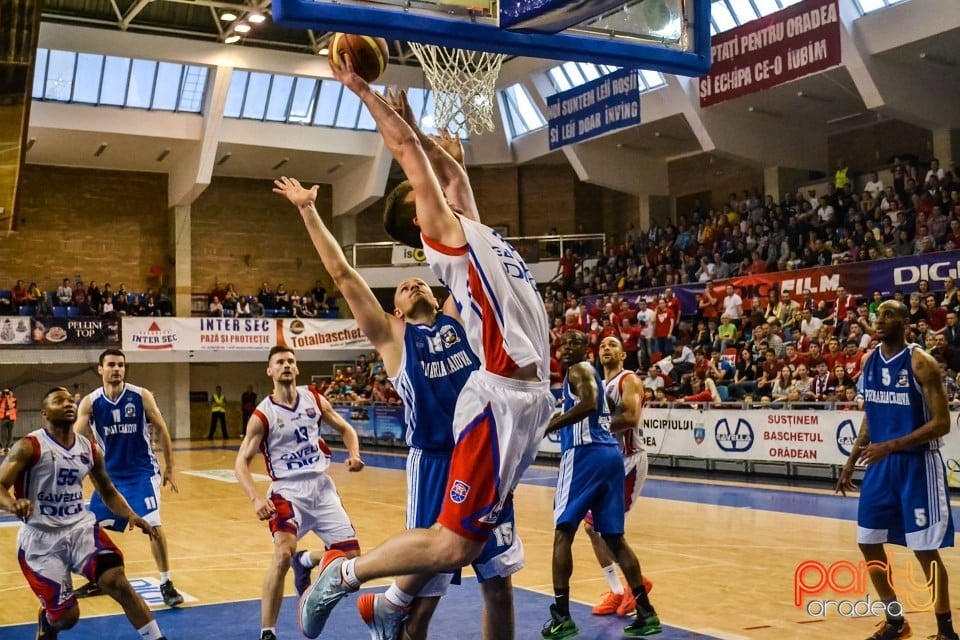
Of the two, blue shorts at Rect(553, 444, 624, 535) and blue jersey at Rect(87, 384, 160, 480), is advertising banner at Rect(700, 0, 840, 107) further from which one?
blue jersey at Rect(87, 384, 160, 480)

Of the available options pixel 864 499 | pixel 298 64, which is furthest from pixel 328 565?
pixel 298 64

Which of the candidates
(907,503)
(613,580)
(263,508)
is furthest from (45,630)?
(907,503)

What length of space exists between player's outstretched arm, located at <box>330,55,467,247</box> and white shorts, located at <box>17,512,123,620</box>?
3.15m

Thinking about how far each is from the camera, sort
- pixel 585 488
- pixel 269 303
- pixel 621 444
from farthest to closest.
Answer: pixel 269 303, pixel 621 444, pixel 585 488

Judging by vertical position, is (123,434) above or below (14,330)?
below

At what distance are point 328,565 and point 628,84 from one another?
17.7 m

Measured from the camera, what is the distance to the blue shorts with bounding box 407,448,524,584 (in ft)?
14.5

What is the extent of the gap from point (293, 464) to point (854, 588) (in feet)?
13.0

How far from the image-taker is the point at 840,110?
24.5 metres

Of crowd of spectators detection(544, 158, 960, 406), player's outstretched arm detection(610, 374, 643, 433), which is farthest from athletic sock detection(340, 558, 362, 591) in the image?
crowd of spectators detection(544, 158, 960, 406)

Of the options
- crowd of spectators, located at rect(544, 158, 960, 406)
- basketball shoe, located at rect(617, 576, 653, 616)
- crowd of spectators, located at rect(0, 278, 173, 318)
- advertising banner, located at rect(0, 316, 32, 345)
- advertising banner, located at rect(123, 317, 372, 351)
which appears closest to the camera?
basketball shoe, located at rect(617, 576, 653, 616)

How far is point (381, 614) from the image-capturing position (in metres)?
4.36

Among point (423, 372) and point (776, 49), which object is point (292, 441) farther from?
point (776, 49)

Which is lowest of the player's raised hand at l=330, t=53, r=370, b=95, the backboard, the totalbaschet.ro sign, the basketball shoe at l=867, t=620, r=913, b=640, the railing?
the totalbaschet.ro sign
